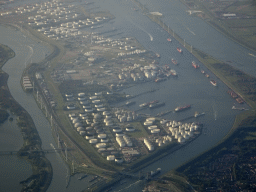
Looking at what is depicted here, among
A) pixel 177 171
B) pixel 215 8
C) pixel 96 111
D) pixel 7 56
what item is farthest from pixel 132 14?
pixel 177 171

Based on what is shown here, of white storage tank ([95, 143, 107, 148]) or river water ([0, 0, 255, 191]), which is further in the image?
river water ([0, 0, 255, 191])

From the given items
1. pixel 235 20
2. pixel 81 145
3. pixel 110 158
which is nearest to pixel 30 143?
pixel 81 145

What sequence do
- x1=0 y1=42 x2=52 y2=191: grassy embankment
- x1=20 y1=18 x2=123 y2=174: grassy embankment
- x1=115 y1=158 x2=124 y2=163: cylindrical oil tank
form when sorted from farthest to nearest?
x1=115 y1=158 x2=124 y2=163: cylindrical oil tank, x1=20 y1=18 x2=123 y2=174: grassy embankment, x1=0 y1=42 x2=52 y2=191: grassy embankment

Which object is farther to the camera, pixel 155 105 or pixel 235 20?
pixel 235 20

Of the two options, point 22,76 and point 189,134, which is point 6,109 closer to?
point 22,76

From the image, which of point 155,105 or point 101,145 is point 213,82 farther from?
point 101,145

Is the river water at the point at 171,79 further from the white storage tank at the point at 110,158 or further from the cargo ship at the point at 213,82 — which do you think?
the white storage tank at the point at 110,158

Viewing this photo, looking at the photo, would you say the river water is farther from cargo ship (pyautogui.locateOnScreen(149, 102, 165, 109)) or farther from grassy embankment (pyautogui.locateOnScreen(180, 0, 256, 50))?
grassy embankment (pyautogui.locateOnScreen(180, 0, 256, 50))

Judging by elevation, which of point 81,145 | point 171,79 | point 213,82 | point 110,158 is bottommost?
point 171,79

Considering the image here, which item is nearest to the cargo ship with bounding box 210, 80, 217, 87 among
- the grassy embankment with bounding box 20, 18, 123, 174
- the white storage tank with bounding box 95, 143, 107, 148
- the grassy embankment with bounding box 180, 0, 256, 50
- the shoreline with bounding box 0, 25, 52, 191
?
the grassy embankment with bounding box 180, 0, 256, 50
